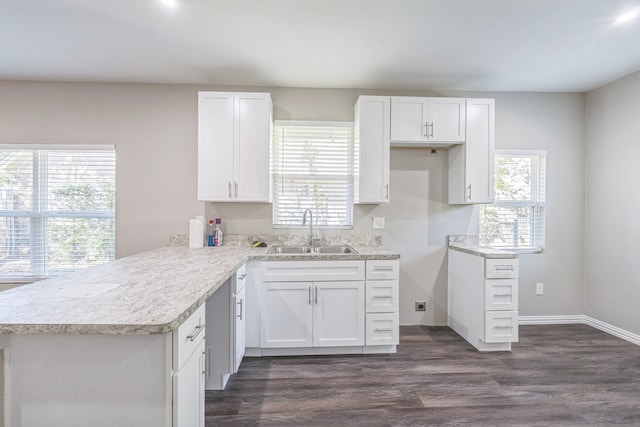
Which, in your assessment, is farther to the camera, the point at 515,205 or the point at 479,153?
the point at 515,205

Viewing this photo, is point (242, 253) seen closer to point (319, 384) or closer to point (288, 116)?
point (319, 384)

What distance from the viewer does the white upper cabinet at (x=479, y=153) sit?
3.08m

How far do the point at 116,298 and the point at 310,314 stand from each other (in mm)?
1638

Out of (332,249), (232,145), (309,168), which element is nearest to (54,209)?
(232,145)

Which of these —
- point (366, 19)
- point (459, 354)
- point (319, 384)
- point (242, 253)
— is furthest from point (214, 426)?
point (366, 19)

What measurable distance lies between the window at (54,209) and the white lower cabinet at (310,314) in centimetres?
196

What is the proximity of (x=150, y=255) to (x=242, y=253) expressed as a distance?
73 cm

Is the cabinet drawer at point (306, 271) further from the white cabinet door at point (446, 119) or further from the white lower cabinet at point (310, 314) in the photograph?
the white cabinet door at point (446, 119)

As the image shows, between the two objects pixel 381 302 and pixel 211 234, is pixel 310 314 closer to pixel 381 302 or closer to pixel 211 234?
pixel 381 302

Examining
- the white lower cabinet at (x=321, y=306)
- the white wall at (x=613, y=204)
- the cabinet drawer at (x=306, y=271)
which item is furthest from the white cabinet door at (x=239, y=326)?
the white wall at (x=613, y=204)

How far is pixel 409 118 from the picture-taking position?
119 inches

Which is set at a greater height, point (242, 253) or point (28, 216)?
point (28, 216)

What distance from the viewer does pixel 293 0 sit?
78.4 inches

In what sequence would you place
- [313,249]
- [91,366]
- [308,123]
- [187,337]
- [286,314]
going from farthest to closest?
[308,123], [313,249], [286,314], [187,337], [91,366]
